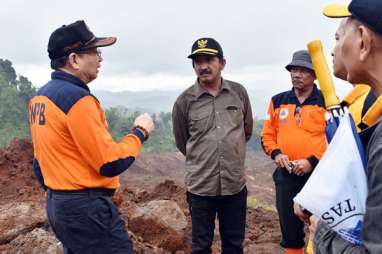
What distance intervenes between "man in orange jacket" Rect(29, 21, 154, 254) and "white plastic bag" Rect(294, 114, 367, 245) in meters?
1.51

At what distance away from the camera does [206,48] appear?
3621mm

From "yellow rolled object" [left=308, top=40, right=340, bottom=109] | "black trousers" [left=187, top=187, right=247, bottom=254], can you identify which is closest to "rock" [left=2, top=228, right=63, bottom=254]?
"black trousers" [left=187, top=187, right=247, bottom=254]

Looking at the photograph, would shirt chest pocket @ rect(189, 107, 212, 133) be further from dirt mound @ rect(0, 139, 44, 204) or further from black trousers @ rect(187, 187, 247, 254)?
dirt mound @ rect(0, 139, 44, 204)

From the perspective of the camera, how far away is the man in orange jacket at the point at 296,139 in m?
3.53

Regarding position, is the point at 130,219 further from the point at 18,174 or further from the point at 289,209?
the point at 18,174

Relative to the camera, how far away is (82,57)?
266 cm

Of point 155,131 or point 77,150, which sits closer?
point 77,150

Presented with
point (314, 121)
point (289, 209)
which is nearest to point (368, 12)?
point (314, 121)

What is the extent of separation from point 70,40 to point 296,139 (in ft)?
6.44

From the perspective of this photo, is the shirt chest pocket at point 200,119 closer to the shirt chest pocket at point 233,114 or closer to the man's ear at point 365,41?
the shirt chest pocket at point 233,114

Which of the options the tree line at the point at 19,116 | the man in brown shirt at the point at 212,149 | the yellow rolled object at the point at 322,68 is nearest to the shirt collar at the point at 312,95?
the man in brown shirt at the point at 212,149

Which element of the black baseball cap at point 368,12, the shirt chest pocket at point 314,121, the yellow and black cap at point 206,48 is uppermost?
the black baseball cap at point 368,12

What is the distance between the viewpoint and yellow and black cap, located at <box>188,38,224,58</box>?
361 cm

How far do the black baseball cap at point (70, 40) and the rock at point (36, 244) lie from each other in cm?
195
